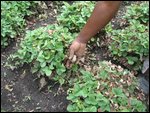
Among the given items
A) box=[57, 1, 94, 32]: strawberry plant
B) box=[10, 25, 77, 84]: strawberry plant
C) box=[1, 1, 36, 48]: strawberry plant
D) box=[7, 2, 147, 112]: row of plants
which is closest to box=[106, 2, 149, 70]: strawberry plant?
box=[7, 2, 147, 112]: row of plants

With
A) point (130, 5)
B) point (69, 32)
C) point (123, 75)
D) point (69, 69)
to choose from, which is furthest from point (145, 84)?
point (130, 5)

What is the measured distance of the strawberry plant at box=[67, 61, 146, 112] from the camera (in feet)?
11.1

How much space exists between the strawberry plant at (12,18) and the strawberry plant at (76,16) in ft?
1.80

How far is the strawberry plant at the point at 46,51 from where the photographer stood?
12.5 feet

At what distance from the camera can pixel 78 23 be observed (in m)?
4.37

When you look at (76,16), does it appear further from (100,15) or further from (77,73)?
(100,15)

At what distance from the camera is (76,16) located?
445 centimetres

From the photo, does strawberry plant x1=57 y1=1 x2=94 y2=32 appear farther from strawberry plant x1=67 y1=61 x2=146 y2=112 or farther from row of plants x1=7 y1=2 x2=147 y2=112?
strawberry plant x1=67 y1=61 x2=146 y2=112

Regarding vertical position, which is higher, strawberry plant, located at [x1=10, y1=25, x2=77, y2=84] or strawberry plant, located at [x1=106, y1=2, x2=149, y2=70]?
strawberry plant, located at [x1=106, y1=2, x2=149, y2=70]

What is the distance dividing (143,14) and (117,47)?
828 mm

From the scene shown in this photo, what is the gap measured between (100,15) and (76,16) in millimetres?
1417

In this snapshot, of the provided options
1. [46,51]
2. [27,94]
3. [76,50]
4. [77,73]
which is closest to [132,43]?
[77,73]

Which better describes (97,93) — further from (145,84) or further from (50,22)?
(50,22)

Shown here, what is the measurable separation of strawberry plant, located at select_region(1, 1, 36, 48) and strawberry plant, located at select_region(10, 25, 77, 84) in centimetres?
27
